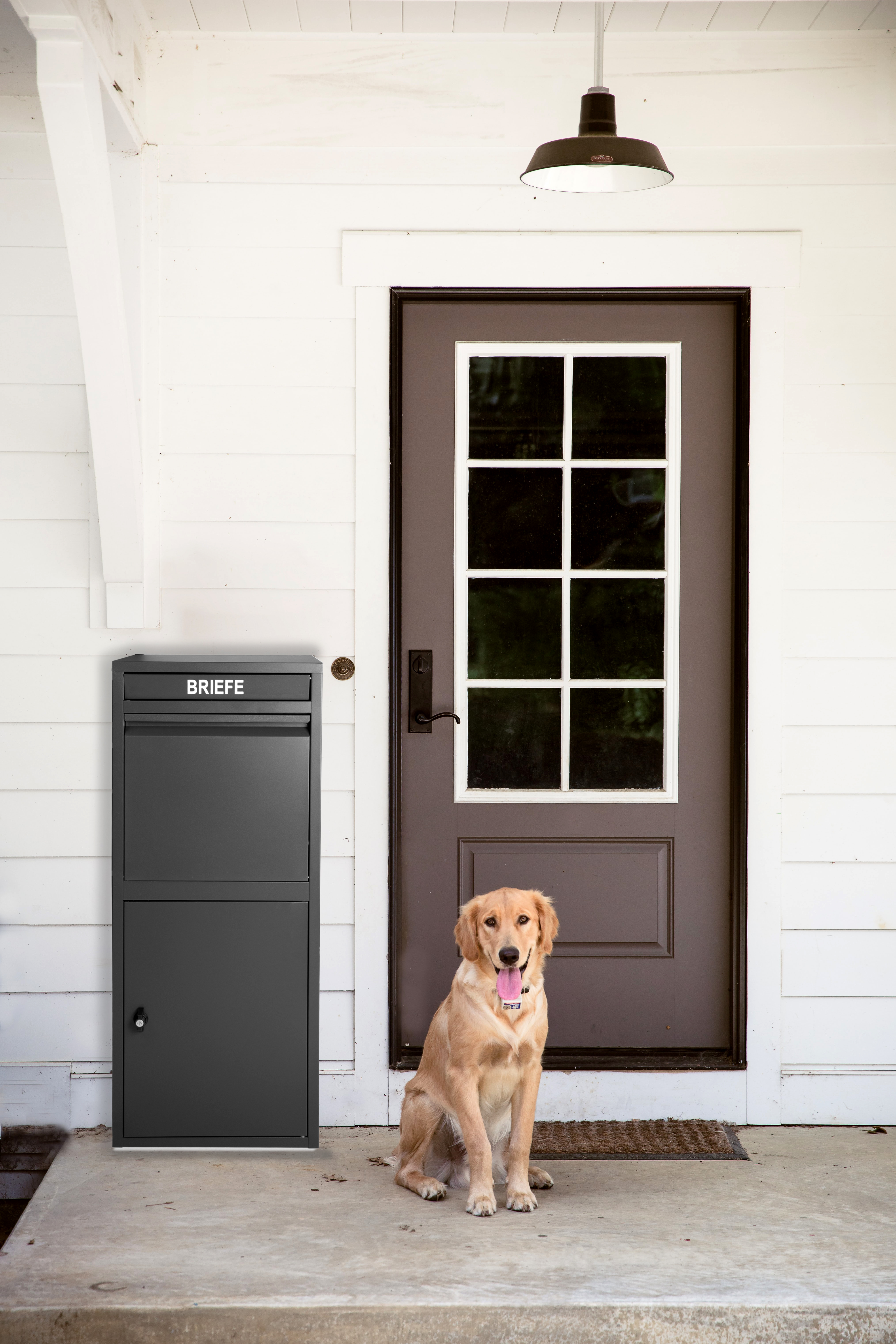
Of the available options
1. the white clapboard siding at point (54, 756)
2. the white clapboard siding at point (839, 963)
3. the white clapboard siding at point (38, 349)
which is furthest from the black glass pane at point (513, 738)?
the white clapboard siding at point (38, 349)

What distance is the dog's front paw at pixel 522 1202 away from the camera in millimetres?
2635

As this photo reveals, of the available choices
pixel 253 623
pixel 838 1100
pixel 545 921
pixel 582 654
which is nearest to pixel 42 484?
pixel 253 623

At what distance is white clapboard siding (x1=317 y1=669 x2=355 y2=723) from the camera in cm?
331

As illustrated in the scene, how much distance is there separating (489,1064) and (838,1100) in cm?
131

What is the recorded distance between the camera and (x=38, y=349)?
Result: 327 centimetres

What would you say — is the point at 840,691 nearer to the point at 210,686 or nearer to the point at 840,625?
the point at 840,625

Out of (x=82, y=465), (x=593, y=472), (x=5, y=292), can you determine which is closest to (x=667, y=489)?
(x=593, y=472)

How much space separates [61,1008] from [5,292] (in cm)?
220

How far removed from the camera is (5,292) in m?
3.25

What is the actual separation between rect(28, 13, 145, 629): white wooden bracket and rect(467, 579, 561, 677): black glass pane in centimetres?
106

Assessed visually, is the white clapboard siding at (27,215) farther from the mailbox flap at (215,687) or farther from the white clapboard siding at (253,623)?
the mailbox flap at (215,687)

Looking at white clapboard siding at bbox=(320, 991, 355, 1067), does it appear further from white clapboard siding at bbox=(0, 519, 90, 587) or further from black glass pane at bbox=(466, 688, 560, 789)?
white clapboard siding at bbox=(0, 519, 90, 587)

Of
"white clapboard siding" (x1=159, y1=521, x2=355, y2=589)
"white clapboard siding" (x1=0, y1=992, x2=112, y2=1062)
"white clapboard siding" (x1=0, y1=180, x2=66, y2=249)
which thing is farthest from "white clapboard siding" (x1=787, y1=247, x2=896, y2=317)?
"white clapboard siding" (x1=0, y1=992, x2=112, y2=1062)

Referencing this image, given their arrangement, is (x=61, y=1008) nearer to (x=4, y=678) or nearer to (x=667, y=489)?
(x=4, y=678)
